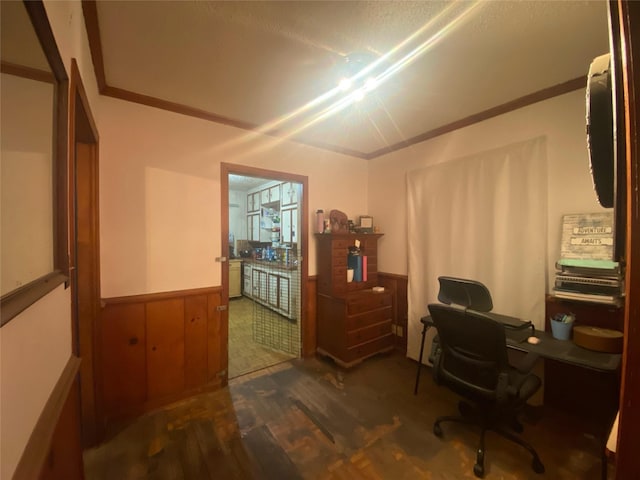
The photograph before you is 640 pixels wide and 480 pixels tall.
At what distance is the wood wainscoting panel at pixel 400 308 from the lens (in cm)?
303

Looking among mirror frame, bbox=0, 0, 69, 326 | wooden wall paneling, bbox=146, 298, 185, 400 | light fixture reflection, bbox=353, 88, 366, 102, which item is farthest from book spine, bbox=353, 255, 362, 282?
mirror frame, bbox=0, 0, 69, 326

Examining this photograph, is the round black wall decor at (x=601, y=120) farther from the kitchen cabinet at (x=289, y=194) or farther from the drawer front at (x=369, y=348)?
the kitchen cabinet at (x=289, y=194)

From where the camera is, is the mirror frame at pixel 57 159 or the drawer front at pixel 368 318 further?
the drawer front at pixel 368 318

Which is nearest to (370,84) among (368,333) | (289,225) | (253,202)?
(368,333)

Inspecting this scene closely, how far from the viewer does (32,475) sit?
0.59m

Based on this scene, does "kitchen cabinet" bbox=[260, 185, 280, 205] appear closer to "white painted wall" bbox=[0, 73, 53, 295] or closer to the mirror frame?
the mirror frame

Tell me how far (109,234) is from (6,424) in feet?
5.65

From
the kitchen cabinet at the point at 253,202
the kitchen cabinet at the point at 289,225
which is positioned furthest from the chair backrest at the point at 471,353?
the kitchen cabinet at the point at 253,202

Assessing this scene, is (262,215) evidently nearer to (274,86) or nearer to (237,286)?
(237,286)

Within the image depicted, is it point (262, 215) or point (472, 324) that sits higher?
point (262, 215)

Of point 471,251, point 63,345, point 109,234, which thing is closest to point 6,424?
point 63,345

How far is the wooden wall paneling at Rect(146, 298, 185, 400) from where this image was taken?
209 centimetres

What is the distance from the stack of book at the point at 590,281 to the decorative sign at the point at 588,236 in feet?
0.27

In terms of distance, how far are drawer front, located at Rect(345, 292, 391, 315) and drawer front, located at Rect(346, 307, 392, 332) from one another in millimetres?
45
